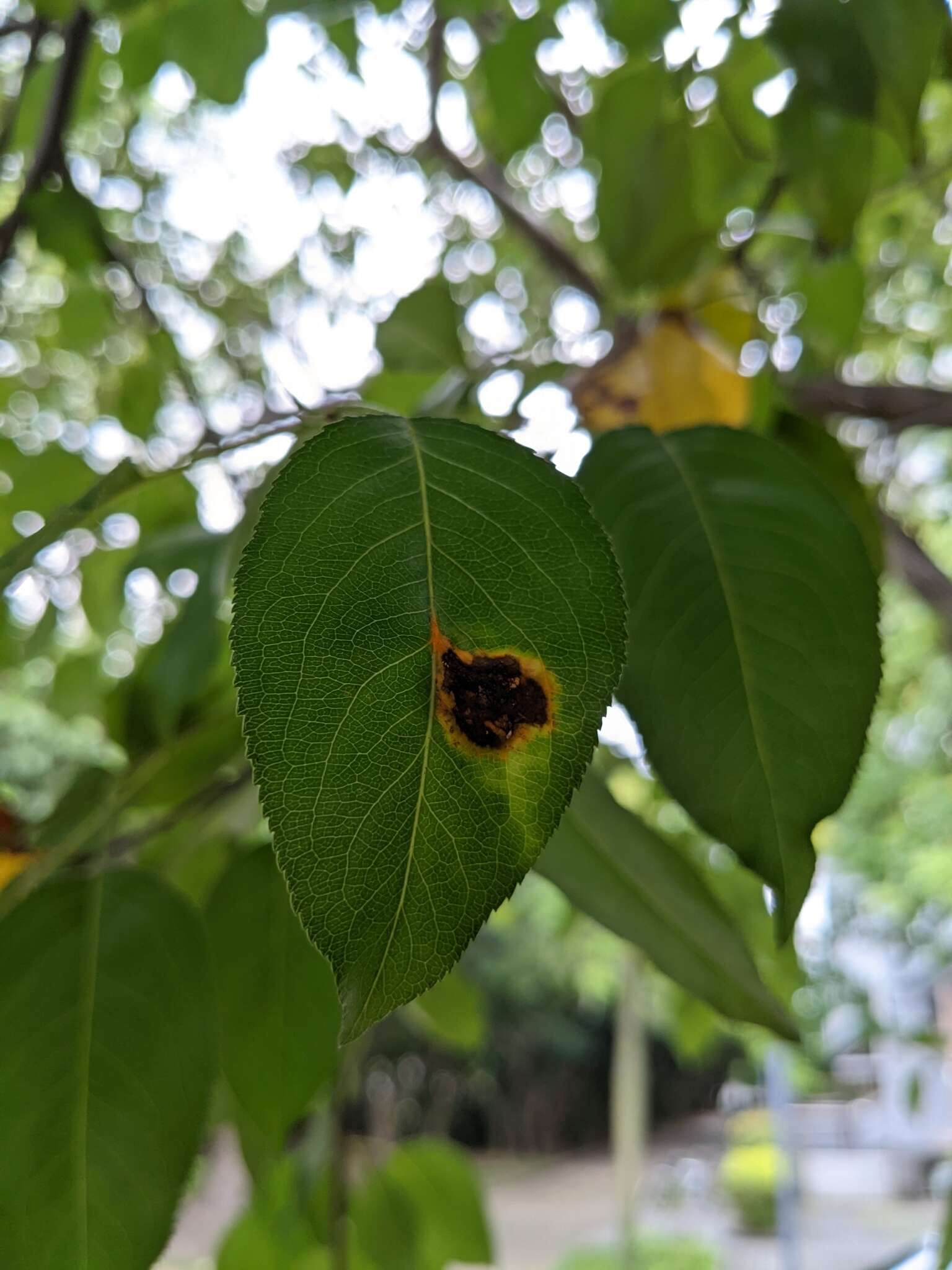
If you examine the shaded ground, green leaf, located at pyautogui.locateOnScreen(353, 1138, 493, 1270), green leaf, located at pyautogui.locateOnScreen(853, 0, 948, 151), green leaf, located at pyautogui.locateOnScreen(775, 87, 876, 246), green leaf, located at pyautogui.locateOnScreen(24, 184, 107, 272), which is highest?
green leaf, located at pyautogui.locateOnScreen(24, 184, 107, 272)

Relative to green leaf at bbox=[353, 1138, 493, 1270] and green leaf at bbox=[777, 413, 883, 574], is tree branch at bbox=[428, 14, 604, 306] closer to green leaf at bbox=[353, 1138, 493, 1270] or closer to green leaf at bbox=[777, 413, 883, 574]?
green leaf at bbox=[777, 413, 883, 574]

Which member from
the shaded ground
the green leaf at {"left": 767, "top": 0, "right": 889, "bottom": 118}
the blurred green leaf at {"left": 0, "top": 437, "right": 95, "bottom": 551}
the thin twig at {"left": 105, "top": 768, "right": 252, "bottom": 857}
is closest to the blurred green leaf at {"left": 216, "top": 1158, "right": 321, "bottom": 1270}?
the thin twig at {"left": 105, "top": 768, "right": 252, "bottom": 857}

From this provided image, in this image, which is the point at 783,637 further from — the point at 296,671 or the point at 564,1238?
the point at 564,1238

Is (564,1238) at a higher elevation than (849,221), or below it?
below

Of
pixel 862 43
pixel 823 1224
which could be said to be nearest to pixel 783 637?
pixel 862 43

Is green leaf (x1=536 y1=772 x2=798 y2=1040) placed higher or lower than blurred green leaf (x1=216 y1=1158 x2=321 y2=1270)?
higher

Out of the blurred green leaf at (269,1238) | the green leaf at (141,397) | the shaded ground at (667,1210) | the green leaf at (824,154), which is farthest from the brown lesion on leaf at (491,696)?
the shaded ground at (667,1210)
